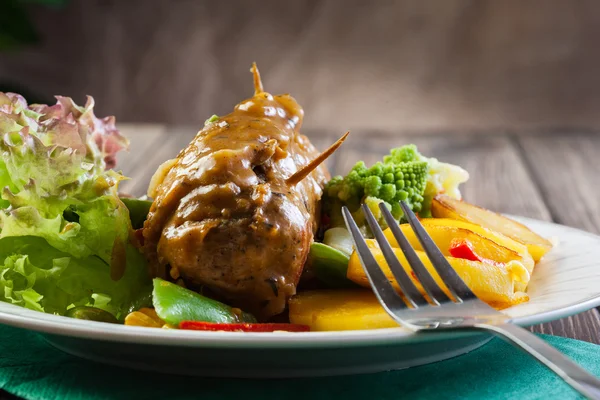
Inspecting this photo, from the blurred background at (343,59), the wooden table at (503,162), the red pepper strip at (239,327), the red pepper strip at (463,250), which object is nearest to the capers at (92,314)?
the red pepper strip at (239,327)

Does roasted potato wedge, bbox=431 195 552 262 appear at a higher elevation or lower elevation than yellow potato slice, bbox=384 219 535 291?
lower

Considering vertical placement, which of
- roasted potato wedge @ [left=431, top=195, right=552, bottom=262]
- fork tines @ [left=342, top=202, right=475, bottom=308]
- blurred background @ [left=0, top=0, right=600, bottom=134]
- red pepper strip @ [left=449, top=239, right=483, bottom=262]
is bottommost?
blurred background @ [left=0, top=0, right=600, bottom=134]

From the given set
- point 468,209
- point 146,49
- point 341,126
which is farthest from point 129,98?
point 468,209

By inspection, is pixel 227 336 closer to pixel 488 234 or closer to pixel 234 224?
pixel 234 224

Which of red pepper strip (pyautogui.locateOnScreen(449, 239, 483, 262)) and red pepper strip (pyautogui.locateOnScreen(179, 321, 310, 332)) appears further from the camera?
red pepper strip (pyautogui.locateOnScreen(449, 239, 483, 262))

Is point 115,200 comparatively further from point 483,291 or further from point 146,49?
point 146,49

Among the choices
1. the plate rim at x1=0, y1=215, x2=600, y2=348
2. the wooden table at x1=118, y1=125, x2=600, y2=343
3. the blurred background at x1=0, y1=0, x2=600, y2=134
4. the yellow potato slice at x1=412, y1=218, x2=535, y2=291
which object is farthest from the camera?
the blurred background at x1=0, y1=0, x2=600, y2=134

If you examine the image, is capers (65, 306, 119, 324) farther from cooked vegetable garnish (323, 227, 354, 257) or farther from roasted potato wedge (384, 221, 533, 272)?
roasted potato wedge (384, 221, 533, 272)

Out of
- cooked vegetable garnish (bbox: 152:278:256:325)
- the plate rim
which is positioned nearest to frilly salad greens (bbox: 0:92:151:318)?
cooked vegetable garnish (bbox: 152:278:256:325)
